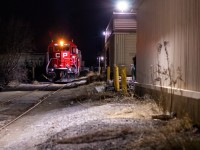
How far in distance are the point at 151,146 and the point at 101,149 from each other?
1.05m

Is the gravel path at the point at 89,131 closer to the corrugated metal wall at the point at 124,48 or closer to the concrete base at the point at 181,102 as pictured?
the concrete base at the point at 181,102

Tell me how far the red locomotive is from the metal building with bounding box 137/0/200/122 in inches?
807

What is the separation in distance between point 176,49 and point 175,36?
0.39 metres

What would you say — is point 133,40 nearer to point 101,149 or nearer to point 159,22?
point 159,22

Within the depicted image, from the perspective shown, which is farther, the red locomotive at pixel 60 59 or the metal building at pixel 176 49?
the red locomotive at pixel 60 59

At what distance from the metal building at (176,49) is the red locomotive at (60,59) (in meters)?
20.5

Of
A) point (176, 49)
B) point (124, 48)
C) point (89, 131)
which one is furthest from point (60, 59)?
point (89, 131)

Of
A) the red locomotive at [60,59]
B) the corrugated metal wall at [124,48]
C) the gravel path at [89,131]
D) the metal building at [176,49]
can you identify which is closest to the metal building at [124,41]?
the corrugated metal wall at [124,48]

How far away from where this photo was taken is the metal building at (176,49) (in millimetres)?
9766

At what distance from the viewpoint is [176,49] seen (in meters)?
11.5

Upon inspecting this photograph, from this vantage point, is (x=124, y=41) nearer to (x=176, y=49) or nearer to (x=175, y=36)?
(x=175, y=36)

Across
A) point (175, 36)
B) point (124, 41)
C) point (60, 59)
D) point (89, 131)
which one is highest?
point (124, 41)

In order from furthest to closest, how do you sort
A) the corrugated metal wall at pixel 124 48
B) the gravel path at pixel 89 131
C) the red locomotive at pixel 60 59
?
the red locomotive at pixel 60 59 < the corrugated metal wall at pixel 124 48 < the gravel path at pixel 89 131

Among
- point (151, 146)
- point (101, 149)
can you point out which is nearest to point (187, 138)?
point (151, 146)
